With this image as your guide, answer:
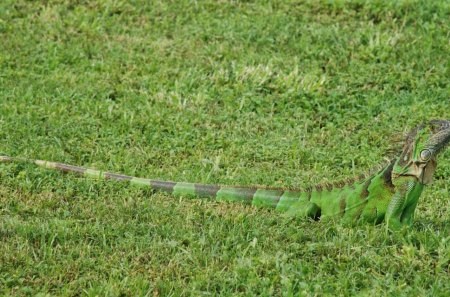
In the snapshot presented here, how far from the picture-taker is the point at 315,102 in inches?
354

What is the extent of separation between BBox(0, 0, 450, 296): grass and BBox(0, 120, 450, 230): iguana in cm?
13

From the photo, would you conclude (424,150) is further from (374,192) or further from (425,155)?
(374,192)

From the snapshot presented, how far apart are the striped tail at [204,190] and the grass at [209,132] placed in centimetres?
9

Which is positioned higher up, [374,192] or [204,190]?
[374,192]

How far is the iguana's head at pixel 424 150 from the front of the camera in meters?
6.31

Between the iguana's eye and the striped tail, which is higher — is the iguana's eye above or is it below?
above

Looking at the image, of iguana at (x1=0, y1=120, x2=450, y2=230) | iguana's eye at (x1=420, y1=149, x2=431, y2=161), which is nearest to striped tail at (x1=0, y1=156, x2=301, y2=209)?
iguana at (x1=0, y1=120, x2=450, y2=230)

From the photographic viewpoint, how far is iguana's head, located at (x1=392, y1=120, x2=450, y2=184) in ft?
20.7

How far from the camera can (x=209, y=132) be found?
329 inches

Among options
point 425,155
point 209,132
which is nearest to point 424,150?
point 425,155

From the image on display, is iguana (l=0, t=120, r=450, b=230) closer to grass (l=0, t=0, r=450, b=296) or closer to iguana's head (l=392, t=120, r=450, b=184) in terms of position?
iguana's head (l=392, t=120, r=450, b=184)

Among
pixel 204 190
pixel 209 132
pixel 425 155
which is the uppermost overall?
pixel 425 155

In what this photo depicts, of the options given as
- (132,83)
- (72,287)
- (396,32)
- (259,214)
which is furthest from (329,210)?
(396,32)

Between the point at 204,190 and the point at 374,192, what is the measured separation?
1.23 metres
